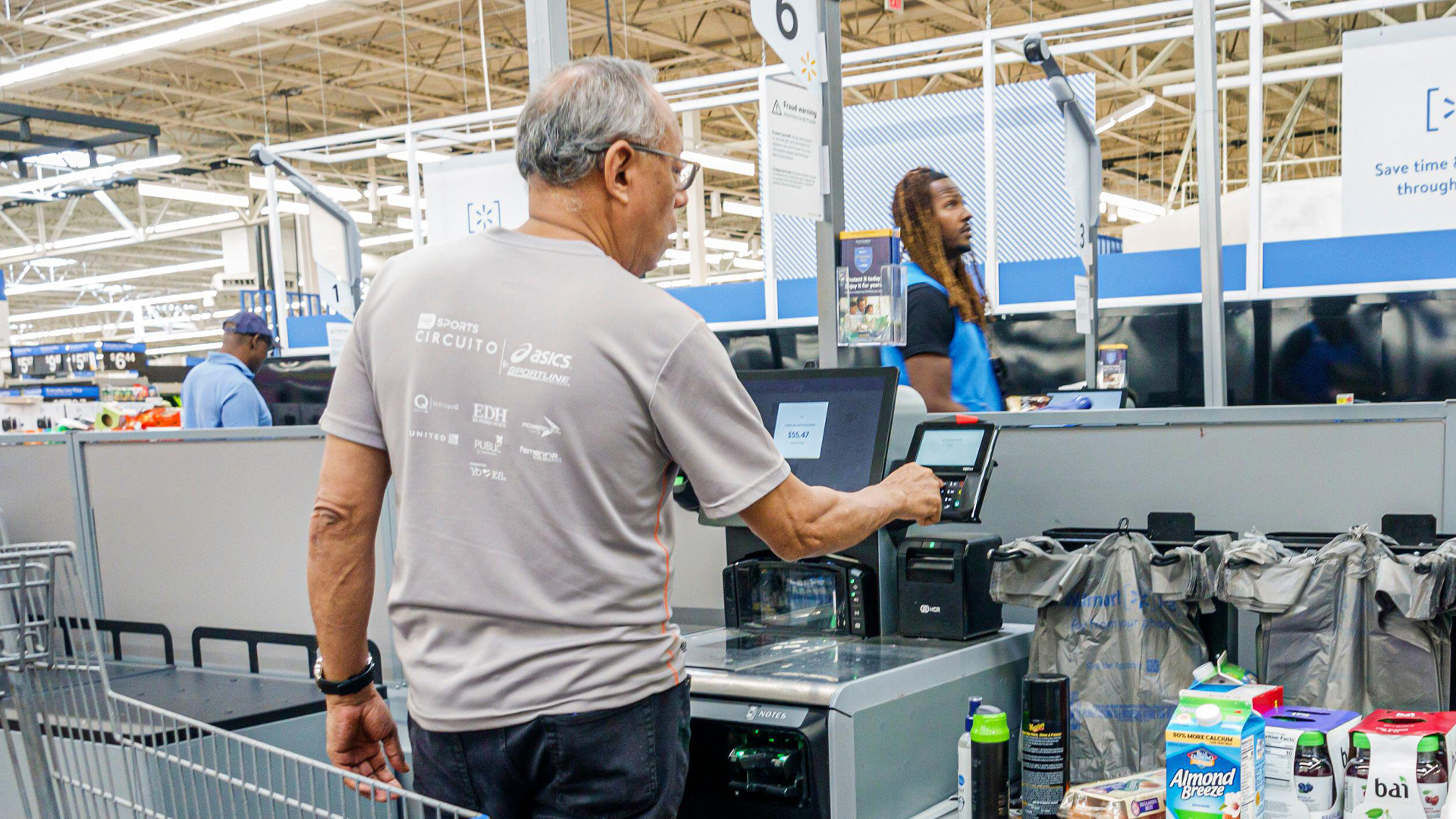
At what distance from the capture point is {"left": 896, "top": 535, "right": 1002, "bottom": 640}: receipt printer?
1.79 m

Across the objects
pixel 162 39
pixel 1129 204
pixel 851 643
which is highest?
pixel 162 39

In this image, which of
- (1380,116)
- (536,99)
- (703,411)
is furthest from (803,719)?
(1380,116)

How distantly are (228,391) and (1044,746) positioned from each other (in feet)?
13.8

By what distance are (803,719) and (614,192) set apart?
0.69 metres

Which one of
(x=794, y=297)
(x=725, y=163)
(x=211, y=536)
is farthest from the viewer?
(x=725, y=163)

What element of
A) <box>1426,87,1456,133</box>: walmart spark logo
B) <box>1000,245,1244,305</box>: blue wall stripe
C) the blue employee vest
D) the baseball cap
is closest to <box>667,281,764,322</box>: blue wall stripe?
<box>1000,245,1244,305</box>: blue wall stripe

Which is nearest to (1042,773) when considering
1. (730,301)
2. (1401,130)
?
(1401,130)

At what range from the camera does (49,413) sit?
27.7ft

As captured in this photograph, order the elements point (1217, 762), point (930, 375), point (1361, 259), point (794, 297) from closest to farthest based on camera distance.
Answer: point (1217, 762) → point (930, 375) → point (1361, 259) → point (794, 297)

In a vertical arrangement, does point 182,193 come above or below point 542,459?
above

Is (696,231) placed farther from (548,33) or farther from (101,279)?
(101,279)

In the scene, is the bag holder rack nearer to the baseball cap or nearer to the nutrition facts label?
the nutrition facts label

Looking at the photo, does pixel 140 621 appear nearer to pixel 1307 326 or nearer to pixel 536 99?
pixel 536 99

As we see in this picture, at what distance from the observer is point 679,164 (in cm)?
141
